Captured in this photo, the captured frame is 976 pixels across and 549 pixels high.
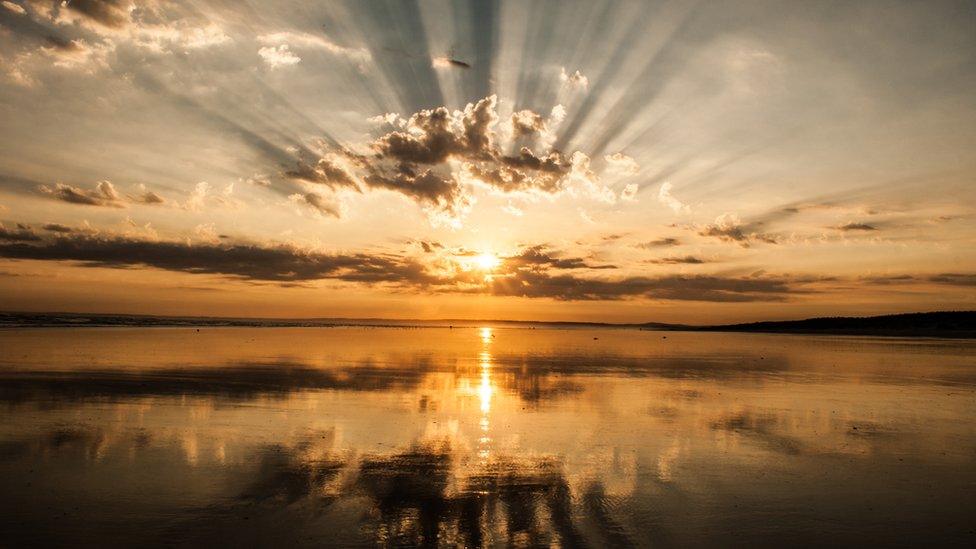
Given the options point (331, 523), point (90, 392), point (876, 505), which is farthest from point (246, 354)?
point (876, 505)

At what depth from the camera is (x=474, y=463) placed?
13688 millimetres

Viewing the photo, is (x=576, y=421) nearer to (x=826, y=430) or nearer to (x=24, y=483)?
(x=826, y=430)

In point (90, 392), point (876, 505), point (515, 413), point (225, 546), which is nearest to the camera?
point (225, 546)

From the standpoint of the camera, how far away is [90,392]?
22750mm

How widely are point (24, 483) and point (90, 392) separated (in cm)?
1291

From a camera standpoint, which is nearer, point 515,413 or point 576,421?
point 576,421

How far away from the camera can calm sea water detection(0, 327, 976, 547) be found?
31.4ft

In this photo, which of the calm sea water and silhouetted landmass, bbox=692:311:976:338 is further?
silhouetted landmass, bbox=692:311:976:338

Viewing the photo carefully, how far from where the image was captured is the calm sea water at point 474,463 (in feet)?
31.4

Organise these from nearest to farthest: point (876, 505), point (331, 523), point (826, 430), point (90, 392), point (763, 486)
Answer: point (331, 523), point (876, 505), point (763, 486), point (826, 430), point (90, 392)

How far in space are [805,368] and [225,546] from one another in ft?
131

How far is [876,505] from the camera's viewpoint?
1120 cm

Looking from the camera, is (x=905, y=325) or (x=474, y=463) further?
(x=905, y=325)

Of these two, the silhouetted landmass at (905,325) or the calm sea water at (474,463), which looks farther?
the silhouetted landmass at (905,325)
